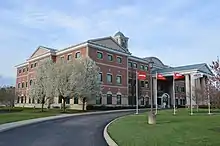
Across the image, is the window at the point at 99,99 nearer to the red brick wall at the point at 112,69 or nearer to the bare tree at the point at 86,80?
the red brick wall at the point at 112,69

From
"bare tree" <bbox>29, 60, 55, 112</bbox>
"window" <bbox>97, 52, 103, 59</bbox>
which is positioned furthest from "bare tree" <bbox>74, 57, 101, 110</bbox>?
"window" <bbox>97, 52, 103, 59</bbox>

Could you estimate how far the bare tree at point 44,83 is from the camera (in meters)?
42.4

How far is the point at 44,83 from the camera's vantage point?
44.2 metres

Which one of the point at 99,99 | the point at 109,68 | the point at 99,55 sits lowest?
the point at 99,99

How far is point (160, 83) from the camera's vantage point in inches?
2847

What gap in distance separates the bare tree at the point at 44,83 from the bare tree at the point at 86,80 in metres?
4.33

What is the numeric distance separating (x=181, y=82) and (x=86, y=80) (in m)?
43.4

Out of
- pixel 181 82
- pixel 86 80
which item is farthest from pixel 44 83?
pixel 181 82

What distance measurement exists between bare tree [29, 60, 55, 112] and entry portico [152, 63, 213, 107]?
72.3 ft

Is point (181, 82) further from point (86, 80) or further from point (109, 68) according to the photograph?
point (86, 80)

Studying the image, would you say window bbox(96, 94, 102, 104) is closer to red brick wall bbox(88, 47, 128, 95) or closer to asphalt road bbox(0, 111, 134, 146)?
red brick wall bbox(88, 47, 128, 95)

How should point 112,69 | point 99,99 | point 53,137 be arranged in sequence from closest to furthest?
point 53,137 < point 99,99 < point 112,69

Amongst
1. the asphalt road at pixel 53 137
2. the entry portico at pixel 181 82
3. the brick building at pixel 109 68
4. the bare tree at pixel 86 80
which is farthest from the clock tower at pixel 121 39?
the asphalt road at pixel 53 137

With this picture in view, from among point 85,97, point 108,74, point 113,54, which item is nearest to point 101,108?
point 85,97
